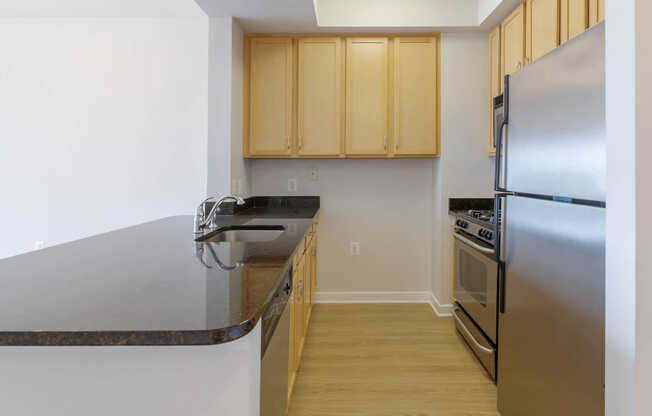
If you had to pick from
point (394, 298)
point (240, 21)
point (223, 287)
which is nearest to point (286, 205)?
point (394, 298)

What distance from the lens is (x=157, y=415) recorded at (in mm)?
821

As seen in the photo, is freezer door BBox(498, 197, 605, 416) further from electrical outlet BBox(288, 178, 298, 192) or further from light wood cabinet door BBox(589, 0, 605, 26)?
electrical outlet BBox(288, 178, 298, 192)

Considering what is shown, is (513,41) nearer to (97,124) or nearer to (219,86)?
(219,86)

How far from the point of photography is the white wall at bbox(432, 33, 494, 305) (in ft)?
11.5

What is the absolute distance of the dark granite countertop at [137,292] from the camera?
0.73 metres

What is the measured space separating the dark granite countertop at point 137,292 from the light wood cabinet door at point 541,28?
1.99m

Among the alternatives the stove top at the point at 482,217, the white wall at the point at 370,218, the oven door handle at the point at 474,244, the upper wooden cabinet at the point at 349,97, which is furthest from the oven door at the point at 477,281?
the upper wooden cabinet at the point at 349,97

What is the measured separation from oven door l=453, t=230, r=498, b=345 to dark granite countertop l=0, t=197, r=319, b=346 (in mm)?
1274

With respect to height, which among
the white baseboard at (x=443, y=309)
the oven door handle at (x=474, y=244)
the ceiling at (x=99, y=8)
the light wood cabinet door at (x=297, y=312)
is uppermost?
the ceiling at (x=99, y=8)

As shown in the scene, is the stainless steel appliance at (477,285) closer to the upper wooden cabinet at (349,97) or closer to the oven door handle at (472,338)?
the oven door handle at (472,338)

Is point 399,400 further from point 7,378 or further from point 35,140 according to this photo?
point 35,140

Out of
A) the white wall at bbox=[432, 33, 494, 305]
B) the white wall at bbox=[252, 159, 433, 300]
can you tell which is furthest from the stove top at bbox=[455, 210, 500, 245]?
the white wall at bbox=[252, 159, 433, 300]

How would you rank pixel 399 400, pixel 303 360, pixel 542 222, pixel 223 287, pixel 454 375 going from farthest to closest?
pixel 303 360, pixel 454 375, pixel 399 400, pixel 542 222, pixel 223 287

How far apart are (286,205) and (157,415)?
3.12 meters
